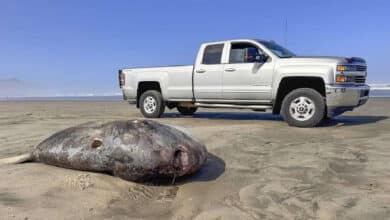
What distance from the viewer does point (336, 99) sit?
7.82m

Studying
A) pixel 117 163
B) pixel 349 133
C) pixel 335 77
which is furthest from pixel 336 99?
pixel 117 163

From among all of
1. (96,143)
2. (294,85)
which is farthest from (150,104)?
(96,143)

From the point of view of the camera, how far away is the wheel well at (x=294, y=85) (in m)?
8.33

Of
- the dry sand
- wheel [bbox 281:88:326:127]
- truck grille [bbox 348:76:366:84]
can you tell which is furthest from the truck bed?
the dry sand

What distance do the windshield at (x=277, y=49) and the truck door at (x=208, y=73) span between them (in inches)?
45.2

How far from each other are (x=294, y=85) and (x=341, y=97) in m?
1.13

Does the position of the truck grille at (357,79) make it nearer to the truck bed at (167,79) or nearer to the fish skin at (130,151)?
the truck bed at (167,79)

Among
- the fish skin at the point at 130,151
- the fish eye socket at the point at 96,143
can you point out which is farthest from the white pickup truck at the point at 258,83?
the fish eye socket at the point at 96,143

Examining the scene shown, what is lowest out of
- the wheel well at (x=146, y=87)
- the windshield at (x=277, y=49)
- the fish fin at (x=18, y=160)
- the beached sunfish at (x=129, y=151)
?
the fish fin at (x=18, y=160)

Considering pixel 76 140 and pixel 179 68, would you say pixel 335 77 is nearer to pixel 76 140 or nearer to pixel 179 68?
pixel 179 68

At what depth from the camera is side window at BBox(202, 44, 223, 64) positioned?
31.8 feet

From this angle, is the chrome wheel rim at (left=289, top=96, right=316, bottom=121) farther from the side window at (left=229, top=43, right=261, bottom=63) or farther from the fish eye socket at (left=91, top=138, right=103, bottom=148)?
the fish eye socket at (left=91, top=138, right=103, bottom=148)

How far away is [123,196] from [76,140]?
3.72ft

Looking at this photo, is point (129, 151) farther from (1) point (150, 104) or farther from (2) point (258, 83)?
(1) point (150, 104)
